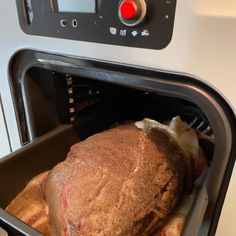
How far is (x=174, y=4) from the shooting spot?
391mm

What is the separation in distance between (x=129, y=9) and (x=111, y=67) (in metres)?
0.11

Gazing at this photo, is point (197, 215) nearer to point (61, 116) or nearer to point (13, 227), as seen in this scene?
point (13, 227)

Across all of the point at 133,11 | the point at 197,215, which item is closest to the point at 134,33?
the point at 133,11

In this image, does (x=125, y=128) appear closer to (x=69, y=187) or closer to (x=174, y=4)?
(x=69, y=187)

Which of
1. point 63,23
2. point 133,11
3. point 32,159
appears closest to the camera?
point 133,11

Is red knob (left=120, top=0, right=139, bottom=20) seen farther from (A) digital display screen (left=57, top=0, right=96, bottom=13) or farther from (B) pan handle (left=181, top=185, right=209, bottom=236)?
(B) pan handle (left=181, top=185, right=209, bottom=236)

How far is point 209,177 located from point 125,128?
22cm

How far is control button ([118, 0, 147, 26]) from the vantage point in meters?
0.42

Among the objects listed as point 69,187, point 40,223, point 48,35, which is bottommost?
point 40,223

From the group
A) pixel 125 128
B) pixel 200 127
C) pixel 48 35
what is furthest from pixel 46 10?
pixel 200 127

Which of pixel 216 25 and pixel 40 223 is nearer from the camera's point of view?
pixel 216 25

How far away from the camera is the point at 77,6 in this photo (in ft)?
1.62

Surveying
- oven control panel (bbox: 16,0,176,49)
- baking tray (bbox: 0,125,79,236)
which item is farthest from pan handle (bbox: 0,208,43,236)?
oven control panel (bbox: 16,0,176,49)

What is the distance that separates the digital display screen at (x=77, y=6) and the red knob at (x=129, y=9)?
0.07 meters
